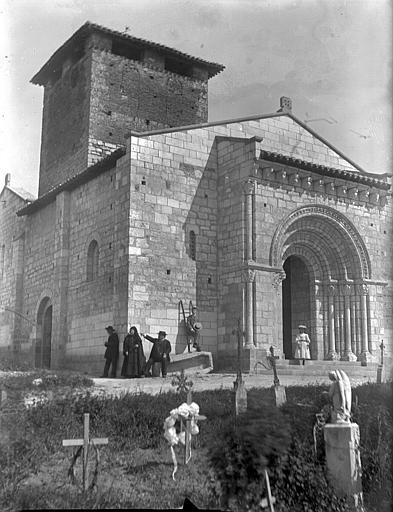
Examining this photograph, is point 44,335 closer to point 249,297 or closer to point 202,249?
point 202,249

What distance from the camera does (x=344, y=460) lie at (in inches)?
286

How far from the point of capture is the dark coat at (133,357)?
14.8m

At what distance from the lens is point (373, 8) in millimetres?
7770

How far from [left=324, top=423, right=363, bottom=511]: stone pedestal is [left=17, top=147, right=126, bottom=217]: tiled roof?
1130 centimetres

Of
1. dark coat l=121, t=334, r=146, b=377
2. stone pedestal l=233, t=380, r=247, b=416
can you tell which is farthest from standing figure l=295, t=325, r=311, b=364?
stone pedestal l=233, t=380, r=247, b=416

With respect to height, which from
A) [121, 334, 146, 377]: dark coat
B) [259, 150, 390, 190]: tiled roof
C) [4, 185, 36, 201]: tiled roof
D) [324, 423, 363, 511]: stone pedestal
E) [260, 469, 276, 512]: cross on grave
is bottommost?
[260, 469, 276, 512]: cross on grave

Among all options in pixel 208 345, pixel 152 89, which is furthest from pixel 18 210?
pixel 208 345

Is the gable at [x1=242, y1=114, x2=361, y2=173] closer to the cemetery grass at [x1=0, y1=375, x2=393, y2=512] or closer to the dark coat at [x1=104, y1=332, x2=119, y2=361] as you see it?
the dark coat at [x1=104, y1=332, x2=119, y2=361]

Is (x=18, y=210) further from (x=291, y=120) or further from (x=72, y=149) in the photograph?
(x=291, y=120)

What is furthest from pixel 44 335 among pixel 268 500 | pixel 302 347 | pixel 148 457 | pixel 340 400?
pixel 268 500

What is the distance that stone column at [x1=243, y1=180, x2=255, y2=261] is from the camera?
16.2m

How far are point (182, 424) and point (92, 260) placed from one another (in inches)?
451

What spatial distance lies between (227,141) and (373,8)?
32.4 feet

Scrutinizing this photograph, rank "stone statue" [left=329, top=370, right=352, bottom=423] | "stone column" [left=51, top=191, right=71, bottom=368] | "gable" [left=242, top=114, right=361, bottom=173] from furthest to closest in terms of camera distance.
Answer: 1. "stone column" [left=51, top=191, right=71, bottom=368]
2. "gable" [left=242, top=114, right=361, bottom=173]
3. "stone statue" [left=329, top=370, right=352, bottom=423]
